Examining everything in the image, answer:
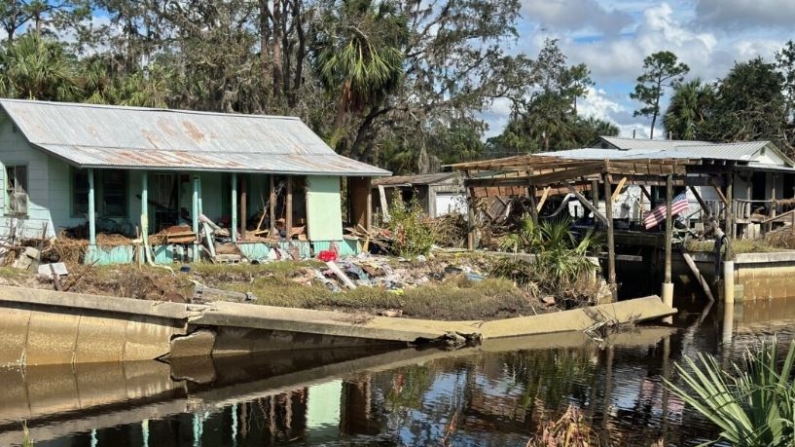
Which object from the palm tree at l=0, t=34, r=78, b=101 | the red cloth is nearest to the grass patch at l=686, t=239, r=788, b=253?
the red cloth

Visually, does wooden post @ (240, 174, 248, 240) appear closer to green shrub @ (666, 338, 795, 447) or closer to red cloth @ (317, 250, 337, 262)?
red cloth @ (317, 250, 337, 262)

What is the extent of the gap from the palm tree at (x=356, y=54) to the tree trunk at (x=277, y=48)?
66.4 inches

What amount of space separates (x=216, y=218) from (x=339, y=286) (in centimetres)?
498

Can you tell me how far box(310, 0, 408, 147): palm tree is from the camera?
31.4 metres

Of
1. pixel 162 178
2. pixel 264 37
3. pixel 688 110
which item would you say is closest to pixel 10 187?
pixel 162 178

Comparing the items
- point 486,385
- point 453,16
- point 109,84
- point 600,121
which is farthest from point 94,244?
point 600,121

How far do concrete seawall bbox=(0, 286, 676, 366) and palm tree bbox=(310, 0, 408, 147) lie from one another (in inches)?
608

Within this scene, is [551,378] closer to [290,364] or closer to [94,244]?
[290,364]

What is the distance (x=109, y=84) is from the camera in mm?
30625

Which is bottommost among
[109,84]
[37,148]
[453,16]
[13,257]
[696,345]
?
[696,345]

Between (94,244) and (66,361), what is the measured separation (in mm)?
4040

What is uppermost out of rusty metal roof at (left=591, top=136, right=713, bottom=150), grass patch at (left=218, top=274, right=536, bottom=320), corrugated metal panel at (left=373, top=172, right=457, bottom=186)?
rusty metal roof at (left=591, top=136, right=713, bottom=150)

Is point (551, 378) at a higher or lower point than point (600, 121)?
lower

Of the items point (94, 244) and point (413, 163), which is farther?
point (413, 163)
